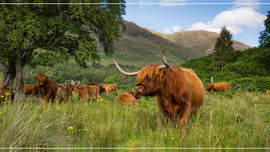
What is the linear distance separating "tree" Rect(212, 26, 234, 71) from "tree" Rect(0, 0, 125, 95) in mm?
14772

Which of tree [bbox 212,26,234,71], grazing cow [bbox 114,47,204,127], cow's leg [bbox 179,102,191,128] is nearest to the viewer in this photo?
cow's leg [bbox 179,102,191,128]

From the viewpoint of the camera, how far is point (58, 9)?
543 inches

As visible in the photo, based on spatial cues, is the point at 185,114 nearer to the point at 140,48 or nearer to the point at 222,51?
the point at 140,48

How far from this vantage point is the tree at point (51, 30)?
33.4 ft

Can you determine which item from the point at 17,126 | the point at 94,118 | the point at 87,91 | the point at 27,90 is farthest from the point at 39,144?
the point at 27,90

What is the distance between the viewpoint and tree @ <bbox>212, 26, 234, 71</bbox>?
861 inches

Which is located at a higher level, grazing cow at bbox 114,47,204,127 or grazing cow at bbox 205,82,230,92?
grazing cow at bbox 114,47,204,127

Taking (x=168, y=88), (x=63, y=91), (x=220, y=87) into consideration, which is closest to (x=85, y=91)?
(x=63, y=91)

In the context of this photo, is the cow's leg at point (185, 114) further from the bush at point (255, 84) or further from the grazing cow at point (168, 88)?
the bush at point (255, 84)

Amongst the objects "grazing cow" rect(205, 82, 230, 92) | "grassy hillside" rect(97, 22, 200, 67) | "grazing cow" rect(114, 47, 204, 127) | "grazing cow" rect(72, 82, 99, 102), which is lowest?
"grazing cow" rect(205, 82, 230, 92)

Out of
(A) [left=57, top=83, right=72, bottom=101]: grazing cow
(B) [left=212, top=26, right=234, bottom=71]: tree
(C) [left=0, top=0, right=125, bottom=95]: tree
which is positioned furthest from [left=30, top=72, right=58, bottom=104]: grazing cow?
(B) [left=212, top=26, right=234, bottom=71]: tree

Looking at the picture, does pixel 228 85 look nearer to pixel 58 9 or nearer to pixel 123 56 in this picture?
pixel 123 56

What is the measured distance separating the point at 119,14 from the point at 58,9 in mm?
5316

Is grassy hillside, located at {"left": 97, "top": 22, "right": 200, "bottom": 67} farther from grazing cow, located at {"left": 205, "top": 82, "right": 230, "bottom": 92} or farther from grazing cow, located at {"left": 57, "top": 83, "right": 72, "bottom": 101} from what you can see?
grazing cow, located at {"left": 57, "top": 83, "right": 72, "bottom": 101}
